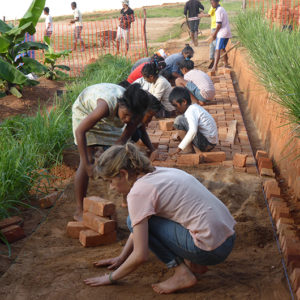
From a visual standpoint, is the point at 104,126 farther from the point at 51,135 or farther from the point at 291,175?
the point at 291,175

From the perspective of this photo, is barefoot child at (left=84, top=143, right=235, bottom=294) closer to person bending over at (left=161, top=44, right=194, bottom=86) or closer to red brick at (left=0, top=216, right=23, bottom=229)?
red brick at (left=0, top=216, right=23, bottom=229)

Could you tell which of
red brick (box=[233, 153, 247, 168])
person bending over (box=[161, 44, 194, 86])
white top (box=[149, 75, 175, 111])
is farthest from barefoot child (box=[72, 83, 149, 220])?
person bending over (box=[161, 44, 194, 86])

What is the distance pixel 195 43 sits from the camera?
13.5 m

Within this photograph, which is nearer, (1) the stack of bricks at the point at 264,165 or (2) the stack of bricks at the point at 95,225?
(2) the stack of bricks at the point at 95,225

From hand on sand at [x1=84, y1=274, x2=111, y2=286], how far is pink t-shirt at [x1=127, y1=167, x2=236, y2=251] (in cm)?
55

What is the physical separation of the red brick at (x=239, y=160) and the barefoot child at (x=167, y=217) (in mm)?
2246

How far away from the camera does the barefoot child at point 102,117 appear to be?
325 cm

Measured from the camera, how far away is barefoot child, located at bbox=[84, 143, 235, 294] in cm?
230

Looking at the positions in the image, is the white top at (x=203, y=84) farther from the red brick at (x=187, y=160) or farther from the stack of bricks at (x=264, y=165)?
the red brick at (x=187, y=160)

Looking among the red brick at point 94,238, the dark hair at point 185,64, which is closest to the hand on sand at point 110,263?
the red brick at point 94,238

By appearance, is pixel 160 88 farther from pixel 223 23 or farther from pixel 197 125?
pixel 223 23

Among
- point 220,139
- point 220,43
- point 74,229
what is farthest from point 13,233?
point 220,43

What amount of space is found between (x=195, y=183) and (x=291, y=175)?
7.01ft

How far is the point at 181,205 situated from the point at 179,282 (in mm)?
513
